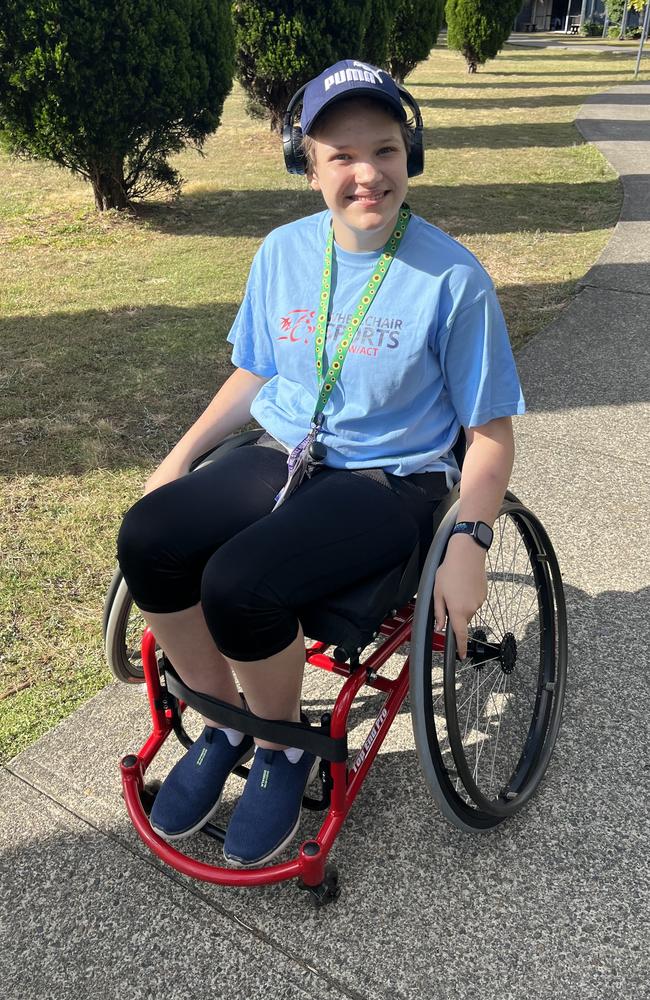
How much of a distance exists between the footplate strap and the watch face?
0.49 meters

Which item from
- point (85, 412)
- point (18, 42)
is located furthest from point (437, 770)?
point (18, 42)

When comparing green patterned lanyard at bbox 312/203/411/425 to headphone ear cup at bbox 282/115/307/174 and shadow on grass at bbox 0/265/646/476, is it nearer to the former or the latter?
headphone ear cup at bbox 282/115/307/174

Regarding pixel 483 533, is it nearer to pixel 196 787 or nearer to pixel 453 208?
pixel 196 787

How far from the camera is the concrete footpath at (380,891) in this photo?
1622mm

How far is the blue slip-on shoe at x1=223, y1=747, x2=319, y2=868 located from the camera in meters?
1.73

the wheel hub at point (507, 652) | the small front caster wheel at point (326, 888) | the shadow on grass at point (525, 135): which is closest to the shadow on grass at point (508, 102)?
the shadow on grass at point (525, 135)

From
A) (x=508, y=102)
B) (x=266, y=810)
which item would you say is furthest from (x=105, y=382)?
(x=508, y=102)

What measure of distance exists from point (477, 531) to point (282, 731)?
1.85ft

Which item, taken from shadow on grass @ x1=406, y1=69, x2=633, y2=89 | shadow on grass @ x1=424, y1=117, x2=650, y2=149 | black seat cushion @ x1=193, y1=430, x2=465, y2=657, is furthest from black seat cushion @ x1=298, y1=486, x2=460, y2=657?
shadow on grass @ x1=406, y1=69, x2=633, y2=89

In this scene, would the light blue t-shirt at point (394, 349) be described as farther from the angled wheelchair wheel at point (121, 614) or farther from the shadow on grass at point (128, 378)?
the shadow on grass at point (128, 378)

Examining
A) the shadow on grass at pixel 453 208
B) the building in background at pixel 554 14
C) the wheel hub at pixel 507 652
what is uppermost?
the wheel hub at pixel 507 652

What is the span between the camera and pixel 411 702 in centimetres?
165

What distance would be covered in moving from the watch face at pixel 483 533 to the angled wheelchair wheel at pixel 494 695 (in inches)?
2.3

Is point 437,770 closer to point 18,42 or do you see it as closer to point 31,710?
point 31,710
